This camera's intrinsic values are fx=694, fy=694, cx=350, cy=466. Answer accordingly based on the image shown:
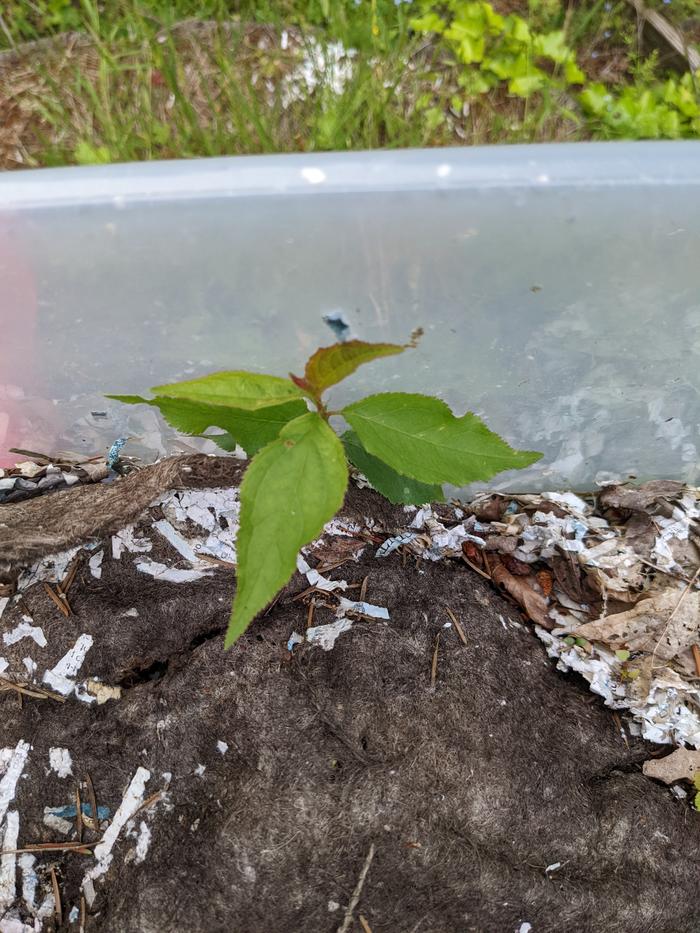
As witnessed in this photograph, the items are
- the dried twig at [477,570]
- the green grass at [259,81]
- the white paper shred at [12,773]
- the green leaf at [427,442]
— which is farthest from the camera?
the green grass at [259,81]

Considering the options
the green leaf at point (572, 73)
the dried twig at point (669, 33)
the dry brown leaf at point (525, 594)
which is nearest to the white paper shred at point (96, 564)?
the dry brown leaf at point (525, 594)

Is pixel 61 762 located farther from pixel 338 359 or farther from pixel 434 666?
pixel 338 359

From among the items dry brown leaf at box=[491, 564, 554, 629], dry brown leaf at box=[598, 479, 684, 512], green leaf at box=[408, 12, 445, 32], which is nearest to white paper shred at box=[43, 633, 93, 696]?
dry brown leaf at box=[491, 564, 554, 629]

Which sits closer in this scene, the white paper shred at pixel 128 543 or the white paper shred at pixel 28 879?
the white paper shred at pixel 28 879

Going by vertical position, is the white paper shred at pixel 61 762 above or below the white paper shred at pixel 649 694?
above

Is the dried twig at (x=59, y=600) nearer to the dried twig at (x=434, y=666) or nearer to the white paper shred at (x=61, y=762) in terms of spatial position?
the white paper shred at (x=61, y=762)

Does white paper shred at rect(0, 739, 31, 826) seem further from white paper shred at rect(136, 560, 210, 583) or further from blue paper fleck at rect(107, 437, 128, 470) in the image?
blue paper fleck at rect(107, 437, 128, 470)

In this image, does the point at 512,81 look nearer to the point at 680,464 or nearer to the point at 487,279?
the point at 487,279
